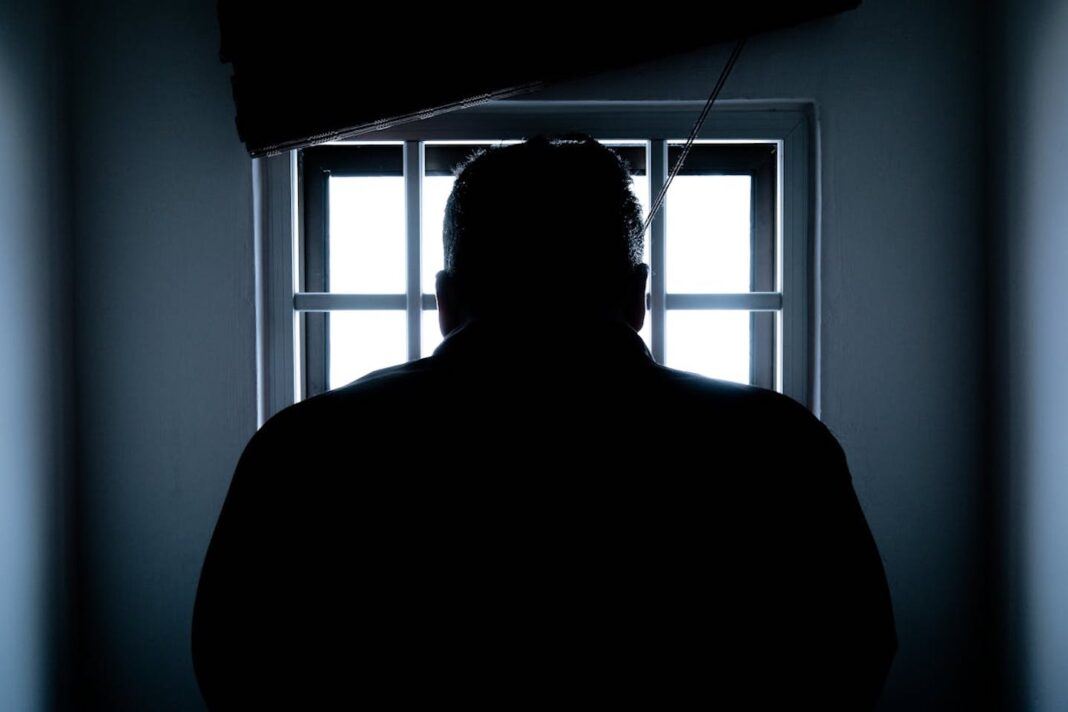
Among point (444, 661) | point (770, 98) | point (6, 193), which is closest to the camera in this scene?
point (444, 661)

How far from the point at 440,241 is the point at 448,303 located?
74cm

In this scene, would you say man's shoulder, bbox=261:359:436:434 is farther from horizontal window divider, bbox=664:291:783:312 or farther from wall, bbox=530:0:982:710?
wall, bbox=530:0:982:710

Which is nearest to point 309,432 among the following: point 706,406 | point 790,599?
point 706,406

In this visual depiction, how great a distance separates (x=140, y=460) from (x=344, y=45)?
947 millimetres

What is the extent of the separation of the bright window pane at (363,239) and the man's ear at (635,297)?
93cm

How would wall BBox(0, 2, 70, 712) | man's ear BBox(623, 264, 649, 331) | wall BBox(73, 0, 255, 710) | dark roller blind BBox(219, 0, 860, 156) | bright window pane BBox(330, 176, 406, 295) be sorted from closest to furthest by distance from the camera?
1. man's ear BBox(623, 264, 649, 331)
2. wall BBox(0, 2, 70, 712)
3. dark roller blind BBox(219, 0, 860, 156)
4. wall BBox(73, 0, 255, 710)
5. bright window pane BBox(330, 176, 406, 295)

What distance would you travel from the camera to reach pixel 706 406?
67cm

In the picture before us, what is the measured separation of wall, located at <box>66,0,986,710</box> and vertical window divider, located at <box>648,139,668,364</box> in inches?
13.2

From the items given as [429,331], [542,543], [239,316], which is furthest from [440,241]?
[542,543]

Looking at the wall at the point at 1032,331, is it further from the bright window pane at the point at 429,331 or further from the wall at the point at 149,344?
the wall at the point at 149,344

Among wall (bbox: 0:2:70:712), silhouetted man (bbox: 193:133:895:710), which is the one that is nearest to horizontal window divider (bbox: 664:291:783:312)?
silhouetted man (bbox: 193:133:895:710)

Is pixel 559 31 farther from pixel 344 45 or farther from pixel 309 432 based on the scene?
pixel 309 432

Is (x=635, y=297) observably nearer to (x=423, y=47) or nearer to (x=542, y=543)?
(x=542, y=543)

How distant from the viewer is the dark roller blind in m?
1.27
